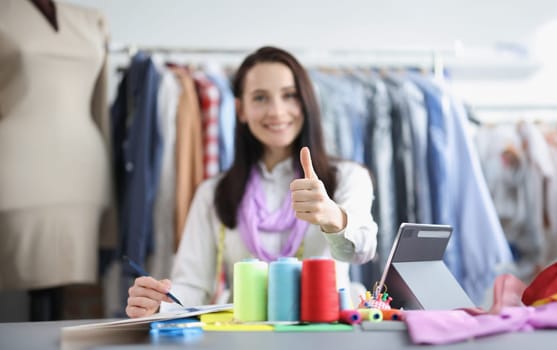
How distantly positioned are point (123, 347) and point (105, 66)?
1542 millimetres

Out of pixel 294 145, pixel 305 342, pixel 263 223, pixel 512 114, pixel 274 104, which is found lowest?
pixel 305 342

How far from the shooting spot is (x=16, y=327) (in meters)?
0.83

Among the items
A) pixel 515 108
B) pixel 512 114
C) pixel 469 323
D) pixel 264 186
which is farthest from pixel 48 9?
pixel 512 114

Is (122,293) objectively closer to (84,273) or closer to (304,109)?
(84,273)

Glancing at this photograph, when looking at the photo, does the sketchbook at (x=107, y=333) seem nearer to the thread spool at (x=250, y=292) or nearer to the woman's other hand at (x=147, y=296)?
the thread spool at (x=250, y=292)

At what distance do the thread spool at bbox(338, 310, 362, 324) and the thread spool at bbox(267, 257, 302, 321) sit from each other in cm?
5

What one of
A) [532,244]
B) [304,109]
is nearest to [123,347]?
[304,109]

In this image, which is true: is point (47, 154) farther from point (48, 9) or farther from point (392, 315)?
point (392, 315)

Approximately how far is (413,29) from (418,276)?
1.94m

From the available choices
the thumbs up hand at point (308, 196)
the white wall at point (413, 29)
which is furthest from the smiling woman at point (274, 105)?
the white wall at point (413, 29)

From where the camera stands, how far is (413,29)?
2.65 m

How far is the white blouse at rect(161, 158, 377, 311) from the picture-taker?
1.31m

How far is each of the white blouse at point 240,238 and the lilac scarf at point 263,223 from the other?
0.7 inches

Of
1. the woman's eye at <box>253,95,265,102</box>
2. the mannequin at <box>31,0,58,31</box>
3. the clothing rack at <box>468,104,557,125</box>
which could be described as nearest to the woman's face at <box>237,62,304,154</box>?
the woman's eye at <box>253,95,265,102</box>
